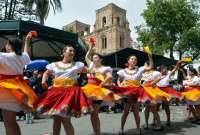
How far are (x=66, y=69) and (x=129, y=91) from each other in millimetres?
2583

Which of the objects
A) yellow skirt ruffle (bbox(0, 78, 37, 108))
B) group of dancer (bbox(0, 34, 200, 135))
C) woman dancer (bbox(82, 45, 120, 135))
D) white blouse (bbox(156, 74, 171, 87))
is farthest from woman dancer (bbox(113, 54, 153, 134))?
yellow skirt ruffle (bbox(0, 78, 37, 108))

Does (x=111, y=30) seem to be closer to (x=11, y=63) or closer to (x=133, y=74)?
(x=133, y=74)

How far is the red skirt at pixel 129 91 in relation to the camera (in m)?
9.15

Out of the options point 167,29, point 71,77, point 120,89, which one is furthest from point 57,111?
point 167,29

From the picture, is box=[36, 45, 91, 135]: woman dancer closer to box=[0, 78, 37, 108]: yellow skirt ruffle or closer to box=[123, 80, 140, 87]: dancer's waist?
box=[0, 78, 37, 108]: yellow skirt ruffle

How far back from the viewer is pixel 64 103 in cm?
648

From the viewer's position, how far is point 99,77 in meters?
8.40

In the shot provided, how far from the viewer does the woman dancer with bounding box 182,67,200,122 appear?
37.5 feet

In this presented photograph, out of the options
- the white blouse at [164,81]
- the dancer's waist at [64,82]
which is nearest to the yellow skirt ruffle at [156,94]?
the white blouse at [164,81]

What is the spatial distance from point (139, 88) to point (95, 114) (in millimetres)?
1832

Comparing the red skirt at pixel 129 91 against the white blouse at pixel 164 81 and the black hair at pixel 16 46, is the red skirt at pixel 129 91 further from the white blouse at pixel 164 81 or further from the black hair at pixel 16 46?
the black hair at pixel 16 46

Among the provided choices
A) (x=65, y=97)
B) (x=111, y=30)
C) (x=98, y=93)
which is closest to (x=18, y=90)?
(x=65, y=97)

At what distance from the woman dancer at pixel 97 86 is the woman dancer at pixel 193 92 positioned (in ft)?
11.4

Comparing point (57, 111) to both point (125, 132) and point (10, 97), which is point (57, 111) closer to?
point (10, 97)
